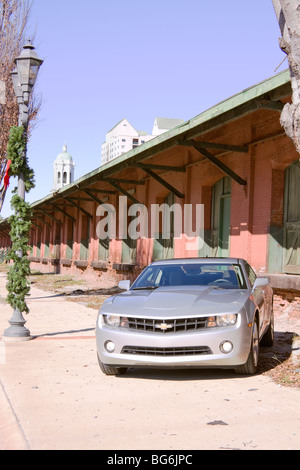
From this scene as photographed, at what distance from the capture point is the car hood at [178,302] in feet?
19.2

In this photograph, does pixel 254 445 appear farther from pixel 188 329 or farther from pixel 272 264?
pixel 272 264

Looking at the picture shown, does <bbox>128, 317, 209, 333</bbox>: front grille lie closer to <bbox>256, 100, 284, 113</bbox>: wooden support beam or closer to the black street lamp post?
the black street lamp post

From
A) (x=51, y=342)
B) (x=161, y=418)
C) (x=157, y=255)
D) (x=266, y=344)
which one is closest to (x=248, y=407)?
(x=161, y=418)

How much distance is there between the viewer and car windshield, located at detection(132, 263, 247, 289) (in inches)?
278

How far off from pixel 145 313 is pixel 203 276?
1558mm

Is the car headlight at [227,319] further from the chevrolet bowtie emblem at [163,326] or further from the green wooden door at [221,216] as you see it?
the green wooden door at [221,216]

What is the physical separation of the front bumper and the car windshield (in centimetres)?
119

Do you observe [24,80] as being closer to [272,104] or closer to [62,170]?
[272,104]

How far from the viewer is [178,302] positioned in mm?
6051

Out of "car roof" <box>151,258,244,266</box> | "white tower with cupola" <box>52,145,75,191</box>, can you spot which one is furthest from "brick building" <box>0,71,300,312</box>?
"white tower with cupola" <box>52,145,75,191</box>

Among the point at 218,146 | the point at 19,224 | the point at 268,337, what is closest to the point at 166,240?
the point at 218,146

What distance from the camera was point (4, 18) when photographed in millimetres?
20641

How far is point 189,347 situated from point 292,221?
295 inches

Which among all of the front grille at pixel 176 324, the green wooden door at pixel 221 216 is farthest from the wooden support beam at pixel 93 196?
the front grille at pixel 176 324
